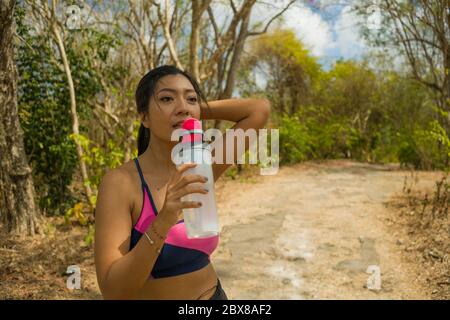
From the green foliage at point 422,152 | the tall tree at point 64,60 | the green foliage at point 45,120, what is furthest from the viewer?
the green foliage at point 422,152

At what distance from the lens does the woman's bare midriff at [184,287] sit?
58.2 inches

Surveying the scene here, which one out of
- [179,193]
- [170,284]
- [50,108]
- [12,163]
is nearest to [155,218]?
[179,193]

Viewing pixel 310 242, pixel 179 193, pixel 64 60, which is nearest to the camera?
pixel 179 193

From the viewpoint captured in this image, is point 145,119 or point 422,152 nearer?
point 145,119

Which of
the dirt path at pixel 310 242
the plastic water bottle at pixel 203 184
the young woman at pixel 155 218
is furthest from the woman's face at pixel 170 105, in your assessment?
the dirt path at pixel 310 242

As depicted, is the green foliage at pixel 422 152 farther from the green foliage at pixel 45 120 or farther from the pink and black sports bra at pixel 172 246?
the pink and black sports bra at pixel 172 246

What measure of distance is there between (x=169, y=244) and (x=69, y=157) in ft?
23.0

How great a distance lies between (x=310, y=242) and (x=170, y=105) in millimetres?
5201

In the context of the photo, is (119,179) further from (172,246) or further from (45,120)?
(45,120)

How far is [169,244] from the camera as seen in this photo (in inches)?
56.8

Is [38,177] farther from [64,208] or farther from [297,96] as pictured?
[297,96]

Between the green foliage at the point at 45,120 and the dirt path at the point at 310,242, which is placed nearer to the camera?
the dirt path at the point at 310,242

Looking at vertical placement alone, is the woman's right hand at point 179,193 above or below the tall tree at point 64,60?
below

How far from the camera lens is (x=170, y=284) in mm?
→ 1508
